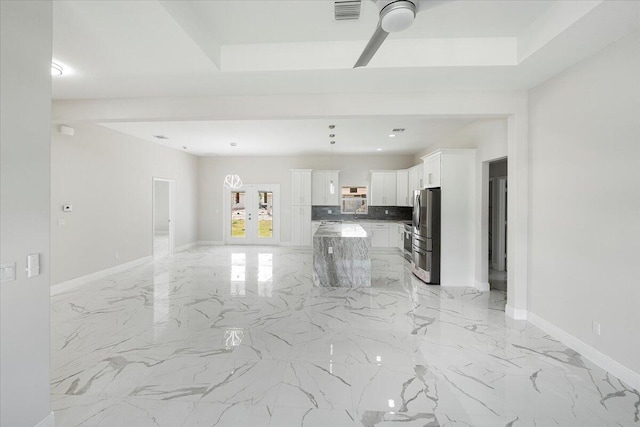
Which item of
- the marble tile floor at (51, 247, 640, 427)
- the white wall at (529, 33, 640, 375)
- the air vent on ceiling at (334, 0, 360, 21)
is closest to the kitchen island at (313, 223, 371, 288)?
the marble tile floor at (51, 247, 640, 427)

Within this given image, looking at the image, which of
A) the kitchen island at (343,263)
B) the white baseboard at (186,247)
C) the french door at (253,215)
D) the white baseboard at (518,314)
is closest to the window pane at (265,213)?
the french door at (253,215)

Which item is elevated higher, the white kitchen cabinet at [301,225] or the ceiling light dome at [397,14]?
the ceiling light dome at [397,14]

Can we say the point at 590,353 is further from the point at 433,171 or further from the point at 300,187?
the point at 300,187

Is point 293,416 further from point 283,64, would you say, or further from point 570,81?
point 570,81

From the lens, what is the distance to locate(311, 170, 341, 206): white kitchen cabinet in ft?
29.2

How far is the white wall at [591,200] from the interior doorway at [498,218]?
289cm

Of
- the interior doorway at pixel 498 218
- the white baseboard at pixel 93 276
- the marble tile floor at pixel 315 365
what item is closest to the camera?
the marble tile floor at pixel 315 365

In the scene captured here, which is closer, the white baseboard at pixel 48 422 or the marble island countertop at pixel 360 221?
the white baseboard at pixel 48 422

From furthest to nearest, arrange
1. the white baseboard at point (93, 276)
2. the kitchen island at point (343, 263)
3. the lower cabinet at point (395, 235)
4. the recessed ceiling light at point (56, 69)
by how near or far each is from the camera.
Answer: the lower cabinet at point (395, 235) < the kitchen island at point (343, 263) < the white baseboard at point (93, 276) < the recessed ceiling light at point (56, 69)

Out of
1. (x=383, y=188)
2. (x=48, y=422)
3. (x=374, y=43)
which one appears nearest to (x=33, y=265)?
(x=48, y=422)

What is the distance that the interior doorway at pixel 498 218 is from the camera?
6098 millimetres

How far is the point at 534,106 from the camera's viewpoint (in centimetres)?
346

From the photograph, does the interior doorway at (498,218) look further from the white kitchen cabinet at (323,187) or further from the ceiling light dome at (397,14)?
the ceiling light dome at (397,14)

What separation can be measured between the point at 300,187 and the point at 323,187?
704mm
